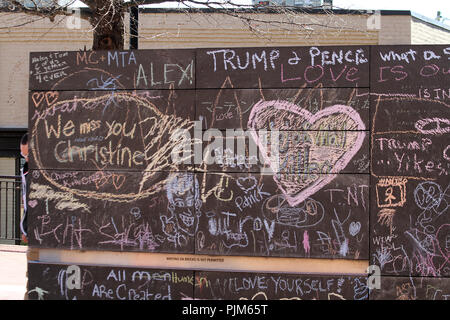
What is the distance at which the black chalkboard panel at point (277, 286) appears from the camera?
5.08 m

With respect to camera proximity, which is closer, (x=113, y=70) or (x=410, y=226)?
(x=410, y=226)

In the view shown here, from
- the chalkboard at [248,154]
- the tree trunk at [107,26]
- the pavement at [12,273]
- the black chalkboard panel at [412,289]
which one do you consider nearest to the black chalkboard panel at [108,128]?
the chalkboard at [248,154]

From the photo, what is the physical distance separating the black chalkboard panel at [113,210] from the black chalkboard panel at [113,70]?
0.96 m

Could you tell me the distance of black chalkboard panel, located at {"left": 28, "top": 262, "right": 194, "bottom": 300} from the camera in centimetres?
528

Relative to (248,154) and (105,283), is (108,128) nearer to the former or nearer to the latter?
(248,154)

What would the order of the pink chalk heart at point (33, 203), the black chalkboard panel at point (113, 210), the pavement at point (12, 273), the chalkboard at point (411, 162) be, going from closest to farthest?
the chalkboard at point (411, 162)
the black chalkboard panel at point (113, 210)
the pink chalk heart at point (33, 203)
the pavement at point (12, 273)

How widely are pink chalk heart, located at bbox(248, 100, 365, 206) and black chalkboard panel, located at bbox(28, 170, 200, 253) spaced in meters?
0.90

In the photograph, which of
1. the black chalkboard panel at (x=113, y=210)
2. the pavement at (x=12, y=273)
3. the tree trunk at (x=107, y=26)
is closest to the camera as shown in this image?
the black chalkboard panel at (x=113, y=210)

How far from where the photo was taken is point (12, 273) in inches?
294

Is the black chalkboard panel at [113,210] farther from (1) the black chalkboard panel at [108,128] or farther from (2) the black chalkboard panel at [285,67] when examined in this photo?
(2) the black chalkboard panel at [285,67]

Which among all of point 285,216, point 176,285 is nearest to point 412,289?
point 285,216

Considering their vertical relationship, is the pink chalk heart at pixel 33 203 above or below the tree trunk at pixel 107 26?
below

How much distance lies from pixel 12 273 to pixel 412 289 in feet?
18.6

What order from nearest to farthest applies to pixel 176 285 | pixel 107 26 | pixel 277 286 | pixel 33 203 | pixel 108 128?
pixel 277 286, pixel 176 285, pixel 108 128, pixel 33 203, pixel 107 26
